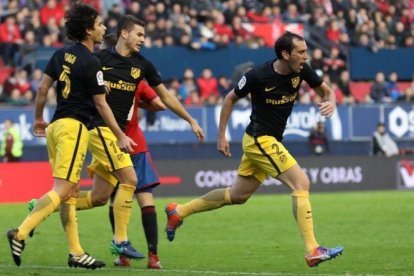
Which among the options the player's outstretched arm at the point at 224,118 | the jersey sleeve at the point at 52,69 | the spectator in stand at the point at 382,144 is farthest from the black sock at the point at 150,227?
the spectator in stand at the point at 382,144

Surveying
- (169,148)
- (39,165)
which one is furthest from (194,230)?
(169,148)

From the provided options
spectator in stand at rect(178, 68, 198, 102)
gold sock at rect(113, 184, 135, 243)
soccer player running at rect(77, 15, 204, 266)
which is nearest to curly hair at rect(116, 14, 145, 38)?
soccer player running at rect(77, 15, 204, 266)

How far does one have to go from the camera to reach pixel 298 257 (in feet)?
41.2

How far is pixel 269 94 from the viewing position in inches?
465

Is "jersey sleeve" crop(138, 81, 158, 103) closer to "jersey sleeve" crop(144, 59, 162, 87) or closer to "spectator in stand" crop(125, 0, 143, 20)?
"jersey sleeve" crop(144, 59, 162, 87)

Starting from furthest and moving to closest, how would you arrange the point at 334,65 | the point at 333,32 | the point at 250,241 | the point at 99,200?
the point at 333,32 < the point at 334,65 < the point at 250,241 < the point at 99,200

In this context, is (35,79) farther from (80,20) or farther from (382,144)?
(80,20)

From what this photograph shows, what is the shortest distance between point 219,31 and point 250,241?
17.8 m

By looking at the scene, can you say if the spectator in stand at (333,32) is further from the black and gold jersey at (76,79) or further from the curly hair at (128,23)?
the black and gold jersey at (76,79)

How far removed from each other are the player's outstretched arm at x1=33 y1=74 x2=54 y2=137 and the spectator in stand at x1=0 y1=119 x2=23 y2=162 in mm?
14776

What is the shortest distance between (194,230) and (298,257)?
13.9ft

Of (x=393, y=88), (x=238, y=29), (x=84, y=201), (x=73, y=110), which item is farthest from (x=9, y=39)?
(x=73, y=110)

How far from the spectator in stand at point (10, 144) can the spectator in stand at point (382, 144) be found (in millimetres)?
9429

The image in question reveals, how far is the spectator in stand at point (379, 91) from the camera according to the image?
3219 cm
